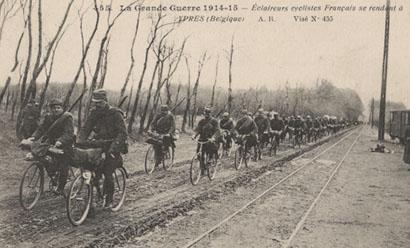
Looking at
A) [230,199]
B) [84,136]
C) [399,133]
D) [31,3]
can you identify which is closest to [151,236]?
[84,136]

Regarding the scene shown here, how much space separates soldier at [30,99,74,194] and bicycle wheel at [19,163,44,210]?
19 centimetres

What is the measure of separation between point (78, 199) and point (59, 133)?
143 cm

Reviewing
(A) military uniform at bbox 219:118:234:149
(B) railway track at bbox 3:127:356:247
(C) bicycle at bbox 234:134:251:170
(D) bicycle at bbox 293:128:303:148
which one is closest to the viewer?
(B) railway track at bbox 3:127:356:247

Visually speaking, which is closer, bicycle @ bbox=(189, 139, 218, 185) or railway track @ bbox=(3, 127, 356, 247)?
railway track @ bbox=(3, 127, 356, 247)

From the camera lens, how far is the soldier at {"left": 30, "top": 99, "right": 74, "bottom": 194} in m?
7.59

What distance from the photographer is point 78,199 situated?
688 centimetres

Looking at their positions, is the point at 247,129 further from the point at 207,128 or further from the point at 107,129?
the point at 107,129

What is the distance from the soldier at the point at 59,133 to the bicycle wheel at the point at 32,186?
194 millimetres

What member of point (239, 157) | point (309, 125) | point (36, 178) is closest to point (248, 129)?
point (239, 157)

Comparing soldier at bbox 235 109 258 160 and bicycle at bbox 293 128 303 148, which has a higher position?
soldier at bbox 235 109 258 160

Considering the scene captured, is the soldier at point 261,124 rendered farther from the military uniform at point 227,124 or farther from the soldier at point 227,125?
the military uniform at point 227,124

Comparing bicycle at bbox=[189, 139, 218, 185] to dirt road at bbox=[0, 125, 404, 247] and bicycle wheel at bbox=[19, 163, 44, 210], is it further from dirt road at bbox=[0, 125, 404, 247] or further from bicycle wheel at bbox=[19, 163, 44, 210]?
bicycle wheel at bbox=[19, 163, 44, 210]

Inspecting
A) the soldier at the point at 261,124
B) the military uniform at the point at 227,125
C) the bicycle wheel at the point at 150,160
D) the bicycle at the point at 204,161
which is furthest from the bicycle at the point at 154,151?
the soldier at the point at 261,124

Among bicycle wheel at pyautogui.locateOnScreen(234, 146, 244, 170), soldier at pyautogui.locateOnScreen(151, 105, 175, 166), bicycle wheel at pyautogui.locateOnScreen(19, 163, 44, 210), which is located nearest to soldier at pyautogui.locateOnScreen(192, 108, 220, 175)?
soldier at pyautogui.locateOnScreen(151, 105, 175, 166)
